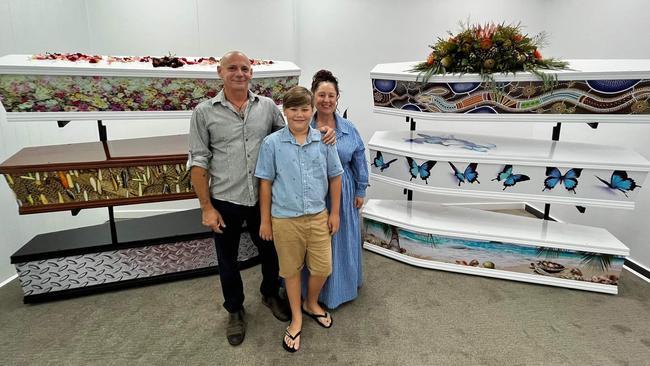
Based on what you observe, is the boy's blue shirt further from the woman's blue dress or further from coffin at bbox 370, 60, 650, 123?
coffin at bbox 370, 60, 650, 123

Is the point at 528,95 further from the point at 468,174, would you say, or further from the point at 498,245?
the point at 498,245

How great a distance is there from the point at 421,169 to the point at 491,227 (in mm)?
700

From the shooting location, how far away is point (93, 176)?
91.2 inches

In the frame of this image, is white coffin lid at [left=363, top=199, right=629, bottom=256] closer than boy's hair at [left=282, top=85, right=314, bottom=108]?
No

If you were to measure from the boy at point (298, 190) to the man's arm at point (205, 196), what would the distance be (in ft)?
0.74

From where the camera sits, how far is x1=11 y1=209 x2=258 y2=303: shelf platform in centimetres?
243

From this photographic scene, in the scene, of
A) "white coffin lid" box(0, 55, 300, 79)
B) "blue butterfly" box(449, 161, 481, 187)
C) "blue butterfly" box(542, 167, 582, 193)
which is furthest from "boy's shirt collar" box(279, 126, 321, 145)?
"blue butterfly" box(542, 167, 582, 193)

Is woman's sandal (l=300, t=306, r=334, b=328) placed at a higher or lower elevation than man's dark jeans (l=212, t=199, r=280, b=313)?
lower

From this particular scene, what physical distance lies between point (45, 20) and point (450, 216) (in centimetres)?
347

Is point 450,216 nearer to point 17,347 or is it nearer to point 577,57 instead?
point 577,57

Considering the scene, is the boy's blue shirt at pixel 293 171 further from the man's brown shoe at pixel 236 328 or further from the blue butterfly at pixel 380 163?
the blue butterfly at pixel 380 163

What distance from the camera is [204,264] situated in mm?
2811

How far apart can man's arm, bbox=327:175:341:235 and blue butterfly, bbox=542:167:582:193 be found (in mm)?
1486

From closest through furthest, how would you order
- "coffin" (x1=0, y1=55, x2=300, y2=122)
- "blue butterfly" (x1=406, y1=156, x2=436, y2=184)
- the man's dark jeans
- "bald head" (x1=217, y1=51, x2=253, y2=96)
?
"bald head" (x1=217, y1=51, x2=253, y2=96), the man's dark jeans, "coffin" (x1=0, y1=55, x2=300, y2=122), "blue butterfly" (x1=406, y1=156, x2=436, y2=184)
